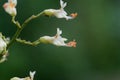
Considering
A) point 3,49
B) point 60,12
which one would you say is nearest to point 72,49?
point 60,12

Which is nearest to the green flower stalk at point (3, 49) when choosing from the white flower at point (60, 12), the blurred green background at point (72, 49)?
the white flower at point (60, 12)

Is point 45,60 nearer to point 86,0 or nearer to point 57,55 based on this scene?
point 57,55

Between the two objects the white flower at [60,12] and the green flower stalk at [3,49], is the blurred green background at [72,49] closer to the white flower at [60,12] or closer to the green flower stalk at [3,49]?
A: the white flower at [60,12]

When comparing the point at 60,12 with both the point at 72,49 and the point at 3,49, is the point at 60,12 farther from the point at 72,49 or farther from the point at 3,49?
the point at 72,49

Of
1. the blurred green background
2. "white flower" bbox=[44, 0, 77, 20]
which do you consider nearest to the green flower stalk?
"white flower" bbox=[44, 0, 77, 20]

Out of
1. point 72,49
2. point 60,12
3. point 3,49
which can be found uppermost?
point 72,49

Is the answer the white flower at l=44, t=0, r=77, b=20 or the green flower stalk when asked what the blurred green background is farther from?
the green flower stalk

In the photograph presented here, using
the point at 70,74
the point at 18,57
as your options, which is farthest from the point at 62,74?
the point at 18,57

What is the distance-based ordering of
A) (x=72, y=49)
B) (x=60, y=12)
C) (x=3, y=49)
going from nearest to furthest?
1. (x=3, y=49)
2. (x=60, y=12)
3. (x=72, y=49)

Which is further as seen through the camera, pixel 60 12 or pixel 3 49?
pixel 60 12

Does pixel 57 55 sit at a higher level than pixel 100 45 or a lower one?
lower
